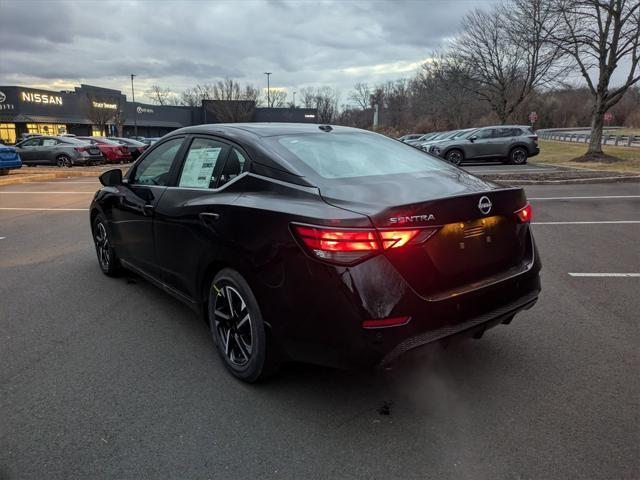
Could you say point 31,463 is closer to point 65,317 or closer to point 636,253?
point 65,317

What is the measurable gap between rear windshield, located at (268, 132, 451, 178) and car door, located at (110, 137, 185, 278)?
4.02 ft

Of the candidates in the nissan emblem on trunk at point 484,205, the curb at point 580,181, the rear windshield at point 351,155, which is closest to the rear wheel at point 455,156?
the curb at point 580,181

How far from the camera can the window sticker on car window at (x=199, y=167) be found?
11.9ft

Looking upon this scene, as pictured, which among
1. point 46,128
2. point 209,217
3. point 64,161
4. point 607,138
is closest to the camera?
point 209,217

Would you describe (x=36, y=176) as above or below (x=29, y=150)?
below

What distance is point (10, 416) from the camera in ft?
9.50

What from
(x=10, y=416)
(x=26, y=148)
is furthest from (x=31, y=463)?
(x=26, y=148)

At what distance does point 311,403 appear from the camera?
118 inches

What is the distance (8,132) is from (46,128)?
3.89 metres

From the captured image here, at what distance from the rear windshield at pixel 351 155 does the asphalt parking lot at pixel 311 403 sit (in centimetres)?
130

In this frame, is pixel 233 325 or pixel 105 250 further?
pixel 105 250

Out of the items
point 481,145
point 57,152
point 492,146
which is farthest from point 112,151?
point 492,146

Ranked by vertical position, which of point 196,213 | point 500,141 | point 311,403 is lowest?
point 311,403

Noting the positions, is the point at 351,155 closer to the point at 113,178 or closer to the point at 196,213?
the point at 196,213
